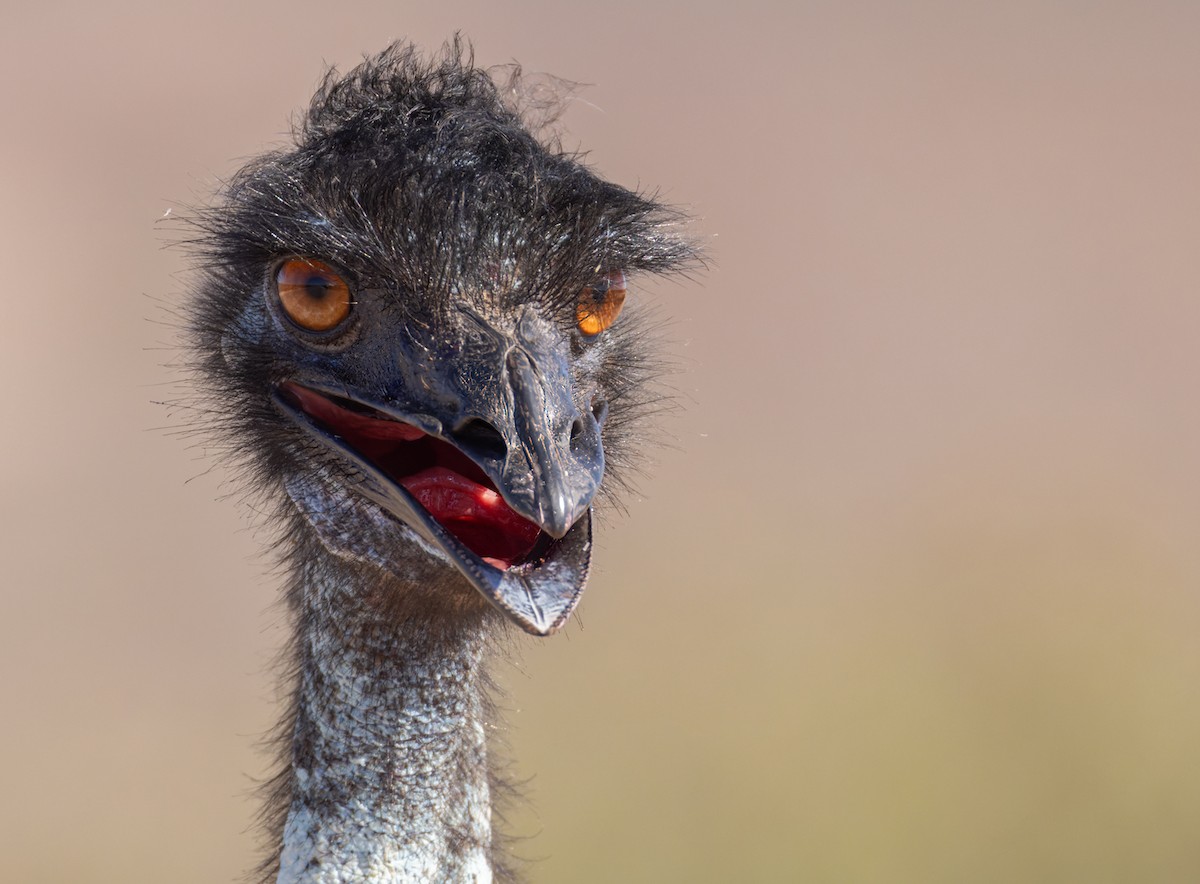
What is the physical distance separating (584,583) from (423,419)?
25 cm

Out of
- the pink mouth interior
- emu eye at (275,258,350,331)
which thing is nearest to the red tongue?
the pink mouth interior

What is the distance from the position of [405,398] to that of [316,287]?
0.69 feet

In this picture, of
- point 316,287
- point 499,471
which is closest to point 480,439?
point 499,471

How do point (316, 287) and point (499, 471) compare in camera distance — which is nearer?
point (499, 471)

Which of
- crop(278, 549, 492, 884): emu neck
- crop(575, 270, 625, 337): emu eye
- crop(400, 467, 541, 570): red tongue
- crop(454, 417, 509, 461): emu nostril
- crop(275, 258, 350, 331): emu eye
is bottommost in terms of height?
crop(278, 549, 492, 884): emu neck

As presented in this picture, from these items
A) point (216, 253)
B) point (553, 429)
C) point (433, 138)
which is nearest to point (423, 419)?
point (553, 429)

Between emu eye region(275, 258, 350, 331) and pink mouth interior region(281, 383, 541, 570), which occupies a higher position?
emu eye region(275, 258, 350, 331)

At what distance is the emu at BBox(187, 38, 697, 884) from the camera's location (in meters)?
1.50

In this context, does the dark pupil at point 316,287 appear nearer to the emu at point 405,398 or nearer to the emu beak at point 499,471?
the emu at point 405,398

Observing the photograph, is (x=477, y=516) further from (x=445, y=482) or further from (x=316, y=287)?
(x=316, y=287)

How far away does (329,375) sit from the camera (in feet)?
5.30

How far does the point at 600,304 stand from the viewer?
1.72 m

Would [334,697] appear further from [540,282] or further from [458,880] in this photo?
[540,282]

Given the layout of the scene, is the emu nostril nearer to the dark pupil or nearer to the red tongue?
the red tongue
